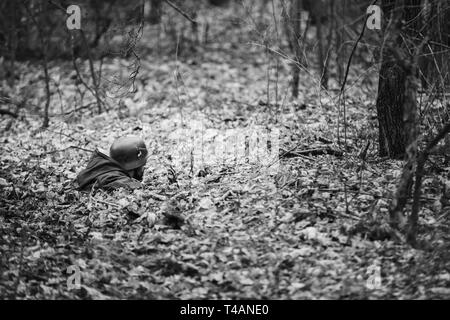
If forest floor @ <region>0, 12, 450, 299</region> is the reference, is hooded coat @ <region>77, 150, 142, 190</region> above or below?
above

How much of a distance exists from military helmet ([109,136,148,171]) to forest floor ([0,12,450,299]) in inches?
13.9

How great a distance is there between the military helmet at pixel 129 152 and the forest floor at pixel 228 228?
353 millimetres

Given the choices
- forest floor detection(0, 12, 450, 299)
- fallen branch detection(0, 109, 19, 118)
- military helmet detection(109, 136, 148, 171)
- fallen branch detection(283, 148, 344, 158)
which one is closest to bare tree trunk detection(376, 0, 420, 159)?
forest floor detection(0, 12, 450, 299)

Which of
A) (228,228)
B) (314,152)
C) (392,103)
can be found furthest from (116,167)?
(392,103)

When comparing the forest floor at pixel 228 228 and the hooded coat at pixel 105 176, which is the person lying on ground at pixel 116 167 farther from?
the forest floor at pixel 228 228

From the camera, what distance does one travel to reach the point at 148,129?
32.6 feet

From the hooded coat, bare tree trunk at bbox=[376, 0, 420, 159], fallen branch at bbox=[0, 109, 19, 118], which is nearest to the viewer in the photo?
bare tree trunk at bbox=[376, 0, 420, 159]

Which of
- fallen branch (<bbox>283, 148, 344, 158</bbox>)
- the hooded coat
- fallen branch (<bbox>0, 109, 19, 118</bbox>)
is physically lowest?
the hooded coat

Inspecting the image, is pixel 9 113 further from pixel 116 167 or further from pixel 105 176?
pixel 105 176

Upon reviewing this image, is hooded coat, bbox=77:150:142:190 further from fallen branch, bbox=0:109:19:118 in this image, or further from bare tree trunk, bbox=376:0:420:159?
fallen branch, bbox=0:109:19:118

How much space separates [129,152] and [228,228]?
197 centimetres

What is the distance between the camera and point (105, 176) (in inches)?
290

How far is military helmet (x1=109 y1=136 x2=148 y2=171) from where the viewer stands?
7.54 metres
